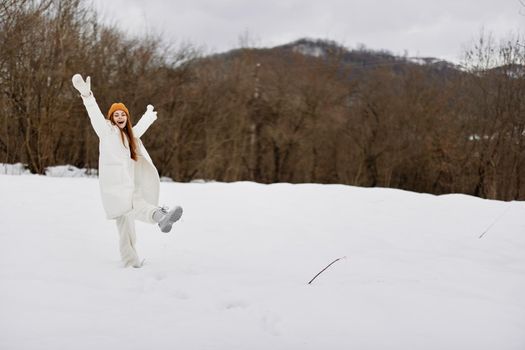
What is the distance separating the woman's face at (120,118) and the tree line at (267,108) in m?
9.96

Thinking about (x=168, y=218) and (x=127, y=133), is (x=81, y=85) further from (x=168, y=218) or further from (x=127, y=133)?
(x=168, y=218)

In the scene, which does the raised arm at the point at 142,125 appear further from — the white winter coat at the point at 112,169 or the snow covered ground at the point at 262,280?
the snow covered ground at the point at 262,280

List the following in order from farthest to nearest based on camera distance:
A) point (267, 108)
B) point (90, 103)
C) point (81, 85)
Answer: point (267, 108) < point (90, 103) < point (81, 85)

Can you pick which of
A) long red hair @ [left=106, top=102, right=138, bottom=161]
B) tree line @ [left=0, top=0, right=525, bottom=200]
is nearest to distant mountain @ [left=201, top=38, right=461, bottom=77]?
tree line @ [left=0, top=0, right=525, bottom=200]

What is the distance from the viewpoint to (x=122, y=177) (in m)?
4.34

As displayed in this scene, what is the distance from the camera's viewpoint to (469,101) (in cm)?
2230

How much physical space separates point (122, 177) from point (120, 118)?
61 centimetres

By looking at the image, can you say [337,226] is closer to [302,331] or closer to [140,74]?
[302,331]

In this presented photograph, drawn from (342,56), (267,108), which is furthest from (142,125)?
(342,56)

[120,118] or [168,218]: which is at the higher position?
[120,118]

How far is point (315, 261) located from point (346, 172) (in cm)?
2826

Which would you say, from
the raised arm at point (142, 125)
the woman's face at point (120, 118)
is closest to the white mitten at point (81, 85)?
the woman's face at point (120, 118)

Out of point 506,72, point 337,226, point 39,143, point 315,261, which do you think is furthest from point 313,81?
point 315,261

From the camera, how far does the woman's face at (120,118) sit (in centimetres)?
446
